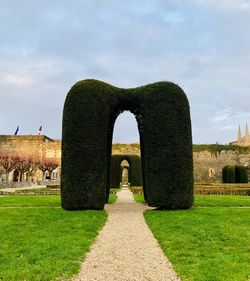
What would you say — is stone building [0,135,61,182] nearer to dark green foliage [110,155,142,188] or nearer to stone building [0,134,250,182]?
stone building [0,134,250,182]

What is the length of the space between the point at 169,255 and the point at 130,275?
1407 mm

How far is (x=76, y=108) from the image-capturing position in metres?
13.4

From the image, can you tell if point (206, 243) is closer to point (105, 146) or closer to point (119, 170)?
point (105, 146)

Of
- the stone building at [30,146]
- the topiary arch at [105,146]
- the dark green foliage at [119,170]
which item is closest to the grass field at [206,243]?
the topiary arch at [105,146]

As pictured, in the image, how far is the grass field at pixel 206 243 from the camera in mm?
5148

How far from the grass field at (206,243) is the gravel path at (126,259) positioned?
21 centimetres

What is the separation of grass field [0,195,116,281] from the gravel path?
0.22 metres

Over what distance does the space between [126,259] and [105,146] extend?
25.0 ft

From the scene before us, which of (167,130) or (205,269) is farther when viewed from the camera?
(167,130)

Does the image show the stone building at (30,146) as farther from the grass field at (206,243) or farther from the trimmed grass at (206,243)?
the trimmed grass at (206,243)

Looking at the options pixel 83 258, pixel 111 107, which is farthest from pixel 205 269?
pixel 111 107

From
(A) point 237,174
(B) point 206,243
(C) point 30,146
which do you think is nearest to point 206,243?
(B) point 206,243

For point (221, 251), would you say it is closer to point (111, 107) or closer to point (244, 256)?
point (244, 256)

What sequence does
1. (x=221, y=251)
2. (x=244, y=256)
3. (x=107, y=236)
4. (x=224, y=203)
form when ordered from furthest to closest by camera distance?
(x=224, y=203)
(x=107, y=236)
(x=221, y=251)
(x=244, y=256)
